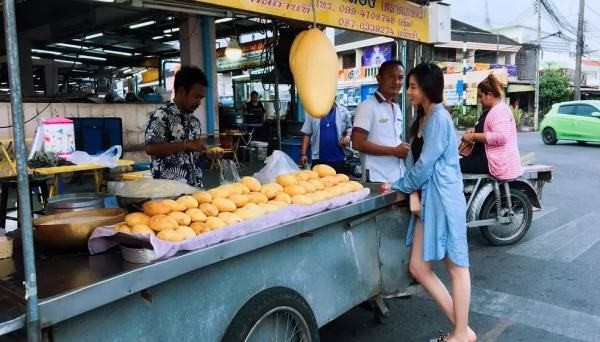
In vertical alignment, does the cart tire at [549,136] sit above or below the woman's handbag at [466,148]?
below

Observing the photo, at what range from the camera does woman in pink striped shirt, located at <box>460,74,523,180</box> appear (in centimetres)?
465

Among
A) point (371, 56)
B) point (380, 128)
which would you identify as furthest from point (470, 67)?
point (380, 128)

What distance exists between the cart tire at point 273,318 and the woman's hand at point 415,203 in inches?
38.6

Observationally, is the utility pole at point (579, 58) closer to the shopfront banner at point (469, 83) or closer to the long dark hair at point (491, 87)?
the shopfront banner at point (469, 83)

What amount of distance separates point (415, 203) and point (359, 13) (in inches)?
51.0

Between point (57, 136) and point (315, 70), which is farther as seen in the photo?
point (57, 136)

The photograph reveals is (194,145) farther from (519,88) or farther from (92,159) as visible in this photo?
(519,88)

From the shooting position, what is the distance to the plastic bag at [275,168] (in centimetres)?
283

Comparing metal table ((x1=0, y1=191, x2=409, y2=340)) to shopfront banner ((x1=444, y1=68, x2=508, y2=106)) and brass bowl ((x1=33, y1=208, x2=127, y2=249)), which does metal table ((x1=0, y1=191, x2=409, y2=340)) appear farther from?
shopfront banner ((x1=444, y1=68, x2=508, y2=106))

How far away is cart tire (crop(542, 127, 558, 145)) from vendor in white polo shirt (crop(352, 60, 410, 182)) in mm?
14504

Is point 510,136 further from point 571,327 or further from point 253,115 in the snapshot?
point 253,115

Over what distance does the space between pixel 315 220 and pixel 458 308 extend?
1.18 meters

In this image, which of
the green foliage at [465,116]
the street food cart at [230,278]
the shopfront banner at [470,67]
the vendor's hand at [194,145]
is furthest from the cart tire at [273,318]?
the shopfront banner at [470,67]

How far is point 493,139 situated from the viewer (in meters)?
4.64
